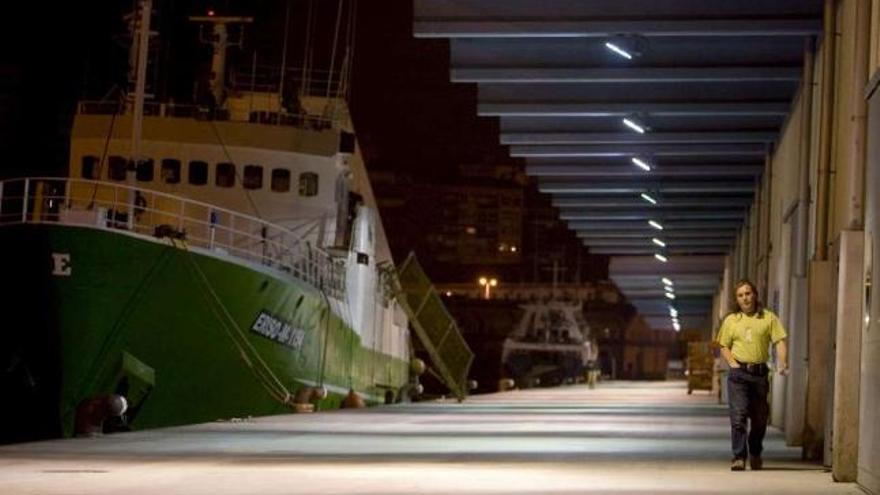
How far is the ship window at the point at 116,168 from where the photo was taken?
106 ft

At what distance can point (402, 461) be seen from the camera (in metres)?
13.0

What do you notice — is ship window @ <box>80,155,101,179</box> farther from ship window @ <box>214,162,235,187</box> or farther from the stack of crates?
the stack of crates

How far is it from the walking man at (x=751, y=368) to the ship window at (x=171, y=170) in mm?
21742

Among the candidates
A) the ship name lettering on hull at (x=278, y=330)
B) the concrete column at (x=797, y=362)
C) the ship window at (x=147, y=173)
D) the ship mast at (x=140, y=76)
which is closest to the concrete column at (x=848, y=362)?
the concrete column at (x=797, y=362)

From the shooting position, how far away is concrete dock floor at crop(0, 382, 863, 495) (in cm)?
1043

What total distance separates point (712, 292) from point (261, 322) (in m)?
30.8

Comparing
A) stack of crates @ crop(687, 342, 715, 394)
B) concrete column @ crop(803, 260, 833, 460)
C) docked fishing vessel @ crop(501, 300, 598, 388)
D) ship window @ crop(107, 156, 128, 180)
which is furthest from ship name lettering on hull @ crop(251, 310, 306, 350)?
docked fishing vessel @ crop(501, 300, 598, 388)

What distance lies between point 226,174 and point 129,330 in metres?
10.1

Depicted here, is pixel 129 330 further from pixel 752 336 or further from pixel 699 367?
pixel 699 367

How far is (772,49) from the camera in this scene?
20562 mm

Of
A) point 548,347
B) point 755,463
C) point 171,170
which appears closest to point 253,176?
point 171,170

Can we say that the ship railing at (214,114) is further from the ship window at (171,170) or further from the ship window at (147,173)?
the ship window at (147,173)

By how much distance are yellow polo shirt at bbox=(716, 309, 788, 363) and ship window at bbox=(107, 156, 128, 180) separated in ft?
70.8

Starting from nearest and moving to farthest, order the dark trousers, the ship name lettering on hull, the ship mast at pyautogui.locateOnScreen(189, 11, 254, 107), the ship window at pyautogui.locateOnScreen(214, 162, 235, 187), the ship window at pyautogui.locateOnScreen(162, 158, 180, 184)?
the dark trousers → the ship name lettering on hull → the ship window at pyautogui.locateOnScreen(162, 158, 180, 184) → the ship window at pyautogui.locateOnScreen(214, 162, 235, 187) → the ship mast at pyautogui.locateOnScreen(189, 11, 254, 107)
